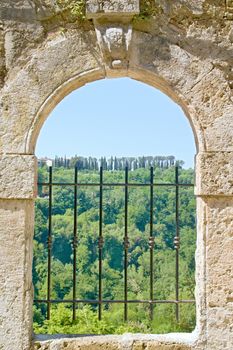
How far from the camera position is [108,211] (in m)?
11.2

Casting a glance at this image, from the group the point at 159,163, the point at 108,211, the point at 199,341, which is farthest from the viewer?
the point at 108,211

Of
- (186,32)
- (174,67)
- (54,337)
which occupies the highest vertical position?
(186,32)

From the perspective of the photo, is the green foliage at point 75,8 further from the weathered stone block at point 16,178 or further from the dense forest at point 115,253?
the dense forest at point 115,253

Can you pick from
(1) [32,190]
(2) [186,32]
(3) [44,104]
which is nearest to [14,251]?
(1) [32,190]

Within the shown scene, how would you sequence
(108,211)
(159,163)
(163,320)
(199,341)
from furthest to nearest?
(108,211)
(163,320)
(159,163)
(199,341)

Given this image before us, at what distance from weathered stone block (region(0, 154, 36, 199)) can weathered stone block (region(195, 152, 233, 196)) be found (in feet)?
4.28

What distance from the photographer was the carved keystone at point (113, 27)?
3365 millimetres

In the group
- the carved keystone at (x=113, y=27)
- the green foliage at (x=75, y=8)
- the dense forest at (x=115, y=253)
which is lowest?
the dense forest at (x=115, y=253)

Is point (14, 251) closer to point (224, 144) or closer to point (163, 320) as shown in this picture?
point (224, 144)

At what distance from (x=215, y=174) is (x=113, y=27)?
140 centimetres

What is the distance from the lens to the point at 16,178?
3336 mm

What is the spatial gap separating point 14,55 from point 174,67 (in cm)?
127

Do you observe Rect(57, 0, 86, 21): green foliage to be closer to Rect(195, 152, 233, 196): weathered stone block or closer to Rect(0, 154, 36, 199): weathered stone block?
Rect(0, 154, 36, 199): weathered stone block

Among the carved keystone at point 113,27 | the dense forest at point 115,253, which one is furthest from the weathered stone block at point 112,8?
the dense forest at point 115,253
